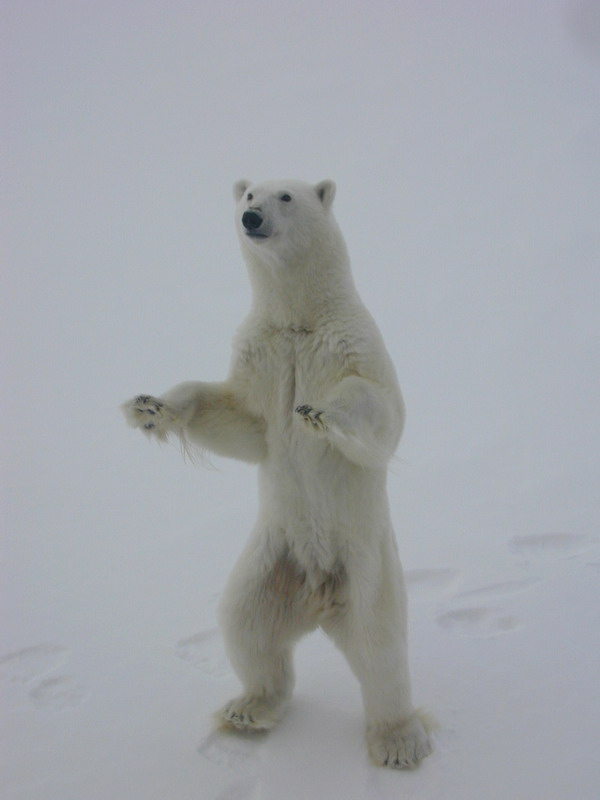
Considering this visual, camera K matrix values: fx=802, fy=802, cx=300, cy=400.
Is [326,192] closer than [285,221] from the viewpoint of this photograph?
No

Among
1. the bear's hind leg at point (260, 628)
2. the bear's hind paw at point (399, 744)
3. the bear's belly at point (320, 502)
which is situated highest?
the bear's belly at point (320, 502)

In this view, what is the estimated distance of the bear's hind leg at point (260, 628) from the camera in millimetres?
2510

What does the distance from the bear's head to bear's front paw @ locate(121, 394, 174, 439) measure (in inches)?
21.6

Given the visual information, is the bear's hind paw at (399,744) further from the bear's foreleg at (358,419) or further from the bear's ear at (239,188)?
the bear's ear at (239,188)

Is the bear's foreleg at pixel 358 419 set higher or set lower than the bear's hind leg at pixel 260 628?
higher

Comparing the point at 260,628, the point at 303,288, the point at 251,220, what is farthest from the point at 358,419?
the point at 260,628

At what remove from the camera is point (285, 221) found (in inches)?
94.7

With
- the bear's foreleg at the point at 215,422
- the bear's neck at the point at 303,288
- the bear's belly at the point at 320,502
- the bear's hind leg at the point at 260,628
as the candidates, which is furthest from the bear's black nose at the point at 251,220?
the bear's hind leg at the point at 260,628

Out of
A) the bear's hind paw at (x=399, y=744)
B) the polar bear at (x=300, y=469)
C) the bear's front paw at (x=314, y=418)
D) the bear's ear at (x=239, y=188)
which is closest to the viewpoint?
the bear's front paw at (x=314, y=418)

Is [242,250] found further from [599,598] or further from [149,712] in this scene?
[599,598]

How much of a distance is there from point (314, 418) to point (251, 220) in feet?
2.11

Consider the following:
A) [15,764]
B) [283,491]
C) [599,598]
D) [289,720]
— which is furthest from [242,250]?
[599,598]

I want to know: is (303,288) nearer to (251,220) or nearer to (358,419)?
(251,220)

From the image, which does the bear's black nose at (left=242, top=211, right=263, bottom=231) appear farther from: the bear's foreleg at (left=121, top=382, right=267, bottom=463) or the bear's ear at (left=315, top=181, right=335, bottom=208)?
the bear's foreleg at (left=121, top=382, right=267, bottom=463)
